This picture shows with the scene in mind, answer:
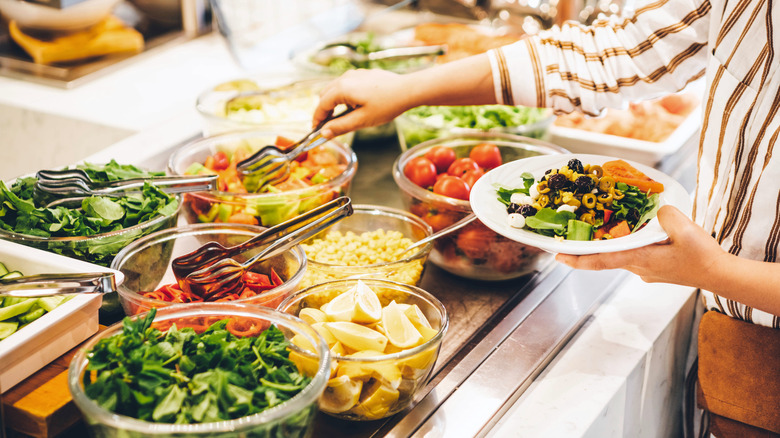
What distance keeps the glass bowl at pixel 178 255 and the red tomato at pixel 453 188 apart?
0.38 m

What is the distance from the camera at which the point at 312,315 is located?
1111 mm

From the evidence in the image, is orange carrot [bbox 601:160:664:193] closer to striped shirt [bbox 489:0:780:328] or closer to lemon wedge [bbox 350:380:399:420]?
striped shirt [bbox 489:0:780:328]

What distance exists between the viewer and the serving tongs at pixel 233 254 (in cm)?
117

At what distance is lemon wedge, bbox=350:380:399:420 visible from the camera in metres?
1.03

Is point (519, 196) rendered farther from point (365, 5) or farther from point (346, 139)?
point (365, 5)

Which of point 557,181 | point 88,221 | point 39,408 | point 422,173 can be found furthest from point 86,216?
point 557,181

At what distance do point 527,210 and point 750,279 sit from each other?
347mm

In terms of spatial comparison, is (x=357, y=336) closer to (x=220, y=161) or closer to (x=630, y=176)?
(x=630, y=176)

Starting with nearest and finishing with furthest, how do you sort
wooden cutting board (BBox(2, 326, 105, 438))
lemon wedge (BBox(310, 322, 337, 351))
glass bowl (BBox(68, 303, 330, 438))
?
glass bowl (BBox(68, 303, 330, 438)) < wooden cutting board (BBox(2, 326, 105, 438)) < lemon wedge (BBox(310, 322, 337, 351))

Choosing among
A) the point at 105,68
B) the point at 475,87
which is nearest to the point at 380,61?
the point at 475,87

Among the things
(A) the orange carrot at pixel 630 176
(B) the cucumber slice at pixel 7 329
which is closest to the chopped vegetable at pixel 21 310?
(B) the cucumber slice at pixel 7 329

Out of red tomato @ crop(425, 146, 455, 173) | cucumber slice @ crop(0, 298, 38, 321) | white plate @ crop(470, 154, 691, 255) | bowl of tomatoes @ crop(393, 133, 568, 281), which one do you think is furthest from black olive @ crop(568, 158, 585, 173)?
cucumber slice @ crop(0, 298, 38, 321)

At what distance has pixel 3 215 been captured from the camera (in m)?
1.26

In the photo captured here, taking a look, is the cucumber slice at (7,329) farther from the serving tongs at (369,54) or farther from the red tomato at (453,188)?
the serving tongs at (369,54)
